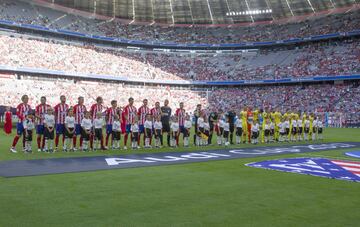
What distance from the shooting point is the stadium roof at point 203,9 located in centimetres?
5856

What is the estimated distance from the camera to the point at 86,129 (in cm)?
1423

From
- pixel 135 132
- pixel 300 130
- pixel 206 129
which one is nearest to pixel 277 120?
pixel 300 130

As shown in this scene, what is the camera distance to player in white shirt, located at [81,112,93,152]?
14211mm

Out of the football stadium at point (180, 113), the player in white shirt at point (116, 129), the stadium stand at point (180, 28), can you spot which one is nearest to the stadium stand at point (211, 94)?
the football stadium at point (180, 113)

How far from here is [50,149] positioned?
13.9 m

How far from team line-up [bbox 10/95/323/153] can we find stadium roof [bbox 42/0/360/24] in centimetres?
4171

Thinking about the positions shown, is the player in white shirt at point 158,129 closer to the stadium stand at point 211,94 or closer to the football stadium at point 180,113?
the football stadium at point 180,113

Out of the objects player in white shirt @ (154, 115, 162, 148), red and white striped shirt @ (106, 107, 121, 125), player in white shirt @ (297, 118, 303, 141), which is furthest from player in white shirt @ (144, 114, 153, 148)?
player in white shirt @ (297, 118, 303, 141)

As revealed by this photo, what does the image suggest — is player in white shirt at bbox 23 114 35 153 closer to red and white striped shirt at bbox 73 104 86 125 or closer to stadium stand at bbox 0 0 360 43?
red and white striped shirt at bbox 73 104 86 125

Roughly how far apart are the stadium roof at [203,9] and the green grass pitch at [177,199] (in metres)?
54.6

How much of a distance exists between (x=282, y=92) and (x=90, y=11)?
34.8m

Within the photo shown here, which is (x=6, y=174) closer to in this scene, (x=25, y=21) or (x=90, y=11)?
(x=25, y=21)

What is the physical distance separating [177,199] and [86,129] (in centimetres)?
865

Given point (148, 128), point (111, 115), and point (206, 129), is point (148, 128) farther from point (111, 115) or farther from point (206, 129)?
point (206, 129)
